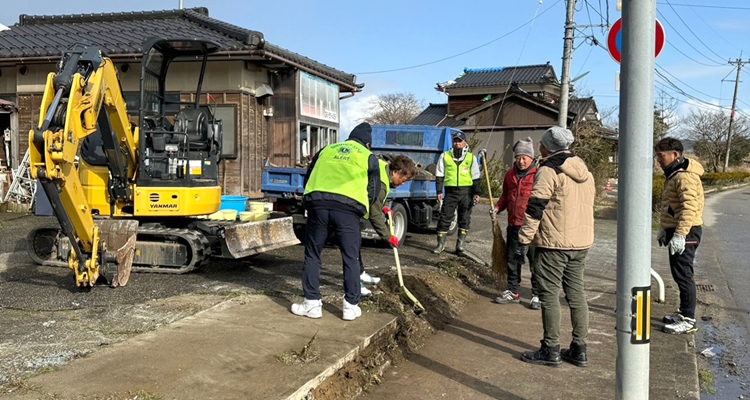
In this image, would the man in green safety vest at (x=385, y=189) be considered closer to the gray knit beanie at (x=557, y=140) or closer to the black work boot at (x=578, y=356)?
the gray knit beanie at (x=557, y=140)

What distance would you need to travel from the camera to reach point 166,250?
760 centimetres

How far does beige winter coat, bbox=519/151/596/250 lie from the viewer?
4797 millimetres

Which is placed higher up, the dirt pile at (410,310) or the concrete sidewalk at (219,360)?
the concrete sidewalk at (219,360)

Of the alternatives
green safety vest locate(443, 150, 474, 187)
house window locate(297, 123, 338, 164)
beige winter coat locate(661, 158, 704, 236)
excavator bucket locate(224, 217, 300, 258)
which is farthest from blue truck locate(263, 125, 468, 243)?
beige winter coat locate(661, 158, 704, 236)

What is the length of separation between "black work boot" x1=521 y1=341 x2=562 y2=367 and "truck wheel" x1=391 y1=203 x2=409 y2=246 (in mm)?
5485

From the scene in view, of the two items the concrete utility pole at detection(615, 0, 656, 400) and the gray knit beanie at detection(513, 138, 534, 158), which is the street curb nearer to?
the concrete utility pole at detection(615, 0, 656, 400)

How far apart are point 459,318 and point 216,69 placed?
386 inches

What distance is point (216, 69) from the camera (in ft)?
46.3

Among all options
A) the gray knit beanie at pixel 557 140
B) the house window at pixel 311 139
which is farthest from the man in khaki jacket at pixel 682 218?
the house window at pixel 311 139

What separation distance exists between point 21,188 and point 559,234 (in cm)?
1387

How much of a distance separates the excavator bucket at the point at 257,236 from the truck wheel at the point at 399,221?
225 cm

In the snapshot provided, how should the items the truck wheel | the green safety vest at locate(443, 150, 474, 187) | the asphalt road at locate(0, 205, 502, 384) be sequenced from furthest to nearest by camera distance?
the truck wheel, the green safety vest at locate(443, 150, 474, 187), the asphalt road at locate(0, 205, 502, 384)

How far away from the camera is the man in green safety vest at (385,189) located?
6.29m

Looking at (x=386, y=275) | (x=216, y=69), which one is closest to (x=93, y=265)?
(x=386, y=275)
